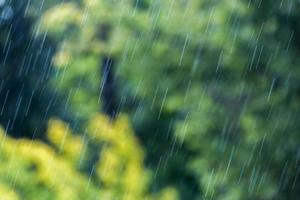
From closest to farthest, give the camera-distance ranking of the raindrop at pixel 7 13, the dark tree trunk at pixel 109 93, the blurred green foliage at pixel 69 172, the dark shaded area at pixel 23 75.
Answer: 1. the blurred green foliage at pixel 69 172
2. the dark tree trunk at pixel 109 93
3. the dark shaded area at pixel 23 75
4. the raindrop at pixel 7 13

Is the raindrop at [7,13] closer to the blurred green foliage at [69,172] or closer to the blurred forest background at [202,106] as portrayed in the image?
the blurred forest background at [202,106]

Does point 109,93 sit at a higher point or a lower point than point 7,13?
lower

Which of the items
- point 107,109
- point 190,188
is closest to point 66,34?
point 107,109

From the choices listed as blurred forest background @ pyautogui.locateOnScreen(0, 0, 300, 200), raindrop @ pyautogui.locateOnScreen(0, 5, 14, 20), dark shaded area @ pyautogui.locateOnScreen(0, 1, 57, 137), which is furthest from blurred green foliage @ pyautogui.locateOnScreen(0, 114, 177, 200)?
raindrop @ pyautogui.locateOnScreen(0, 5, 14, 20)

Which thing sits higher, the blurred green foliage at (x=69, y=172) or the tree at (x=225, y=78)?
the tree at (x=225, y=78)

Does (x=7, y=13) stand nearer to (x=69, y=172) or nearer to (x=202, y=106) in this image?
(x=202, y=106)

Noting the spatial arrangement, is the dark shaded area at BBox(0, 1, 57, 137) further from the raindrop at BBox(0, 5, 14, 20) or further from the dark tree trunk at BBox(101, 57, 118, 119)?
the dark tree trunk at BBox(101, 57, 118, 119)

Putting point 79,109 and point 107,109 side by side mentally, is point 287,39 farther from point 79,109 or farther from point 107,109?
point 107,109

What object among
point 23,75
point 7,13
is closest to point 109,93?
point 23,75

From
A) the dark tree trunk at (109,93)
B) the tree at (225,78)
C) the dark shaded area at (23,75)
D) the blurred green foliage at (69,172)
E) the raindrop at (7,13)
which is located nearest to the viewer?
the blurred green foliage at (69,172)

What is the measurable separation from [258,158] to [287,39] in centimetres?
75

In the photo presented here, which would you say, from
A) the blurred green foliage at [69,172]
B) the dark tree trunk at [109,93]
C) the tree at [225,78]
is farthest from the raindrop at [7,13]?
the blurred green foliage at [69,172]

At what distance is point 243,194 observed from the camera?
4.05 m

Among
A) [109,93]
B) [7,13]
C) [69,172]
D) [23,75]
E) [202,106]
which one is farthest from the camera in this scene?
[7,13]
